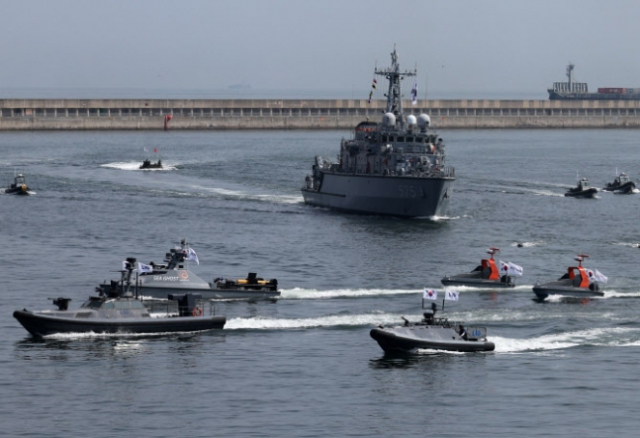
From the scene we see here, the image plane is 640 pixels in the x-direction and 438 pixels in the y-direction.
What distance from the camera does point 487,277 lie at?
72875mm

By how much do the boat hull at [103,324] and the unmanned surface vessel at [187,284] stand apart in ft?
23.6

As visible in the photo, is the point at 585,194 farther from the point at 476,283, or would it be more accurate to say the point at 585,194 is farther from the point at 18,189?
the point at 476,283

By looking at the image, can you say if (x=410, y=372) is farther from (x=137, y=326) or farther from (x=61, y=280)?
(x=61, y=280)

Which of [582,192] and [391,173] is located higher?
[391,173]

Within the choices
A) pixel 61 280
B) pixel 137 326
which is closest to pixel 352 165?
pixel 61 280

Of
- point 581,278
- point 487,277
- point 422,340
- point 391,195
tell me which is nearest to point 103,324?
point 422,340

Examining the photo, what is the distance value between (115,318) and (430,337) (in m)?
15.0

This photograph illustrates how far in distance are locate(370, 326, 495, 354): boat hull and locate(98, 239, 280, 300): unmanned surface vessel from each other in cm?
1394

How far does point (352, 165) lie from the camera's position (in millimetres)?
116500

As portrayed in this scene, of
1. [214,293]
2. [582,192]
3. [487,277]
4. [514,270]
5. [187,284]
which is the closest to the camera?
[187,284]

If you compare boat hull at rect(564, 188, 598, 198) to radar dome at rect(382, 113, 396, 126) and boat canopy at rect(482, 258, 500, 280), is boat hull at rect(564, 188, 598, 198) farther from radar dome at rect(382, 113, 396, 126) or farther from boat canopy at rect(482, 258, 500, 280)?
boat canopy at rect(482, 258, 500, 280)

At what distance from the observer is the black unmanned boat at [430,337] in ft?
182

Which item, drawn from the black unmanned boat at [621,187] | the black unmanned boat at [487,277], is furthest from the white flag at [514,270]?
A: the black unmanned boat at [621,187]

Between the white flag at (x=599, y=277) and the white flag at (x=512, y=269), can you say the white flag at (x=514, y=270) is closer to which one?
the white flag at (x=512, y=269)
